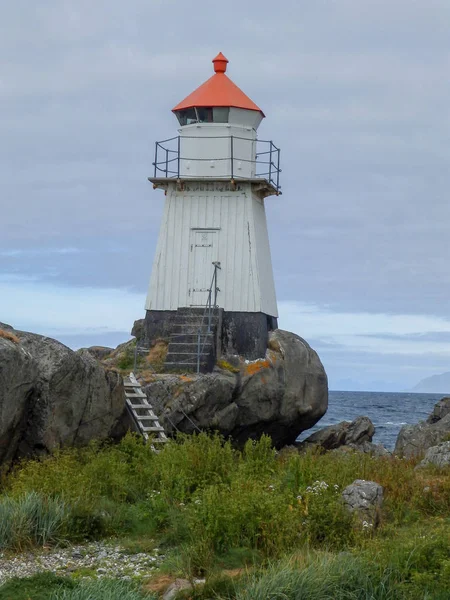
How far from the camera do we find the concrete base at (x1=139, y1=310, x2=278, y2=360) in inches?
1232

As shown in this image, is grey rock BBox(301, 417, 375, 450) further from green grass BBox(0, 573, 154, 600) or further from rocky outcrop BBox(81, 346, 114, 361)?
green grass BBox(0, 573, 154, 600)

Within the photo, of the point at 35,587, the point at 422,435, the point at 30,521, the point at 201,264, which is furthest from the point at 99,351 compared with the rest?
the point at 35,587

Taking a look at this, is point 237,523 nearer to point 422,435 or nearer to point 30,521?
point 30,521

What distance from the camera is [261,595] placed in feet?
29.9

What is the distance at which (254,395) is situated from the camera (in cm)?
3058

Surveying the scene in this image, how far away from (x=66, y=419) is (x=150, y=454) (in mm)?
1732

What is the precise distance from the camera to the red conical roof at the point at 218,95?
31562 mm

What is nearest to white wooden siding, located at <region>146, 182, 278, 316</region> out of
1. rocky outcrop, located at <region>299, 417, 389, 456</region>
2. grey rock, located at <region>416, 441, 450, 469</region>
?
rocky outcrop, located at <region>299, 417, 389, 456</region>

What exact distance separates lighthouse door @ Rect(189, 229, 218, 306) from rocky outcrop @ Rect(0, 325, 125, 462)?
11781mm

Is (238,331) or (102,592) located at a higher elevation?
(238,331)

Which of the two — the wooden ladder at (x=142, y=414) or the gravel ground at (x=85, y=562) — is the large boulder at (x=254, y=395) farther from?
the gravel ground at (x=85, y=562)

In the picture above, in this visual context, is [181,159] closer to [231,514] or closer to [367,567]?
[231,514]

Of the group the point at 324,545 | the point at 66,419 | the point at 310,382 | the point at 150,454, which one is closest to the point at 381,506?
the point at 324,545

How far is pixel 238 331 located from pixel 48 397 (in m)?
14.2
